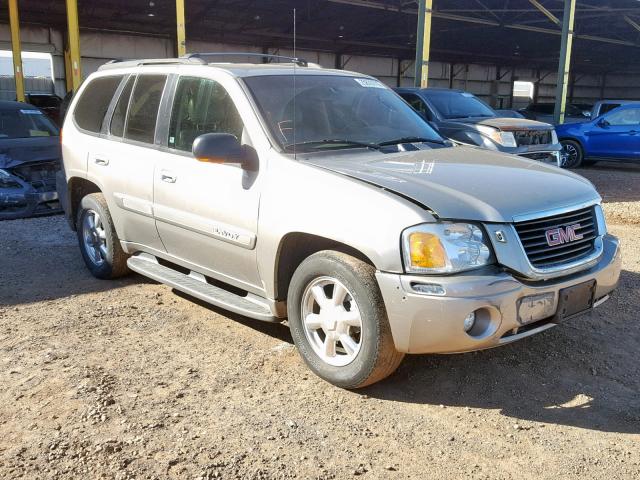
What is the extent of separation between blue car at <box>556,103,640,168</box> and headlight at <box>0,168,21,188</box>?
11728mm

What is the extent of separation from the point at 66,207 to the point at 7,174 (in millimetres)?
2695

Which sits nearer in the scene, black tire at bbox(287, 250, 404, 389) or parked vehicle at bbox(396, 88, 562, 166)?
black tire at bbox(287, 250, 404, 389)

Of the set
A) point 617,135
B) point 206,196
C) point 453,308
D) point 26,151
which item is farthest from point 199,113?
point 617,135

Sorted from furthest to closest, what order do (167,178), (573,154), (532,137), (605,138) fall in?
(573,154)
(605,138)
(532,137)
(167,178)

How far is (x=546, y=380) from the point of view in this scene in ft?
11.8

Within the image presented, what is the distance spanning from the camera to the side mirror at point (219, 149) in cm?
356

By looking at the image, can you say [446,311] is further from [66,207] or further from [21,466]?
[66,207]

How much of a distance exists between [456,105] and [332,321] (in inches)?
313

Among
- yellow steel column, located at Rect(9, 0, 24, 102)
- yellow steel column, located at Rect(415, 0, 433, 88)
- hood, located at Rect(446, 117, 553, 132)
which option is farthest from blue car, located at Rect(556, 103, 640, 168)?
yellow steel column, located at Rect(9, 0, 24, 102)

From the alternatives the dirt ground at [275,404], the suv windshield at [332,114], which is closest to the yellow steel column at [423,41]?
the suv windshield at [332,114]

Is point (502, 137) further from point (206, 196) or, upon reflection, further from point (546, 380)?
point (206, 196)

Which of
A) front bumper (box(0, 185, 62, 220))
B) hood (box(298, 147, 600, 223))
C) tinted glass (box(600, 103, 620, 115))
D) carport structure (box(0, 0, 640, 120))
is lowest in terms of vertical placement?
front bumper (box(0, 185, 62, 220))

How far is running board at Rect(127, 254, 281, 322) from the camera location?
Answer: 3.78m

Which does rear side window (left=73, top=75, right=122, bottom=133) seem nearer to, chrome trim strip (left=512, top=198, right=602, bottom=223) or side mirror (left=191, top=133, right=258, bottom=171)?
side mirror (left=191, top=133, right=258, bottom=171)
